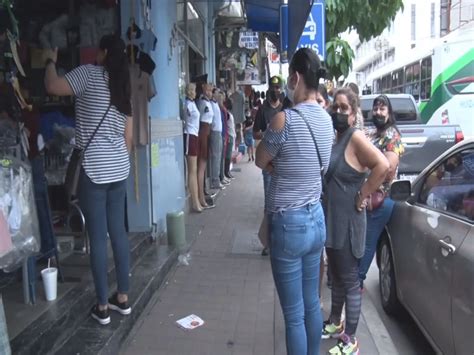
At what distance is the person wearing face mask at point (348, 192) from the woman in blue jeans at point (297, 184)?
49 centimetres

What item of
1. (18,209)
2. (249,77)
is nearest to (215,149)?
(18,209)

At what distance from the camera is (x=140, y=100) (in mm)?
5219

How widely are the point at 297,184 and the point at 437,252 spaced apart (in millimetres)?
1156

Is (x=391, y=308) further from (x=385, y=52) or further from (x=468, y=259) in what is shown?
(x=385, y=52)

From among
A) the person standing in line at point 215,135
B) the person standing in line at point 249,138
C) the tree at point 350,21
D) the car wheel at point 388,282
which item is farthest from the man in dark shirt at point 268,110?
the person standing in line at point 249,138

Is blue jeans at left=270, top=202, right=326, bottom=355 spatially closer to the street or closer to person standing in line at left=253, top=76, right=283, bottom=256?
the street

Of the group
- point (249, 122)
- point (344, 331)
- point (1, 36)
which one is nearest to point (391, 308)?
point (344, 331)

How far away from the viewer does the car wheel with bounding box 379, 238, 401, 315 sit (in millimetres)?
4414

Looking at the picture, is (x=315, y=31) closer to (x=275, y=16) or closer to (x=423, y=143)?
(x=423, y=143)

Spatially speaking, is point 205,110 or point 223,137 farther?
point 223,137

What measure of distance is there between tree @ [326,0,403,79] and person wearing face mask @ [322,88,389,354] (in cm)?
556

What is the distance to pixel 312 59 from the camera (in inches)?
111

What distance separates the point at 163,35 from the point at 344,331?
4231 mm

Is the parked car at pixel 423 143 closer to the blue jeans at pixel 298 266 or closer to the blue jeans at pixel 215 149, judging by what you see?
the blue jeans at pixel 215 149
